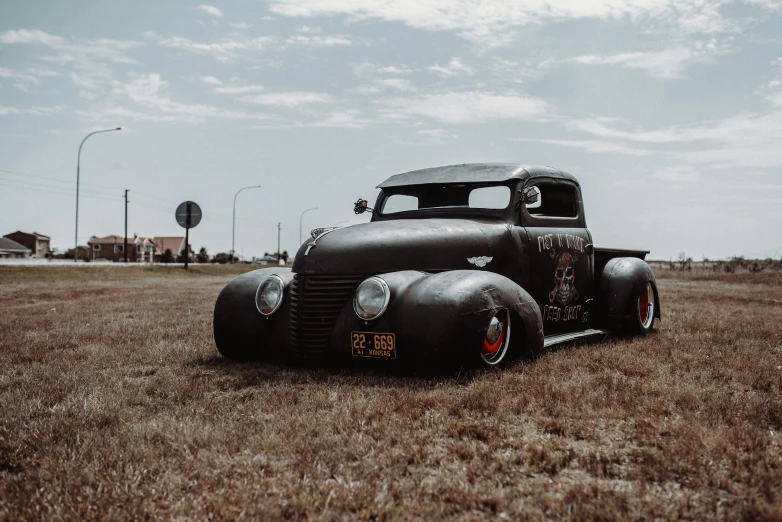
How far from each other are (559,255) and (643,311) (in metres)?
2.04

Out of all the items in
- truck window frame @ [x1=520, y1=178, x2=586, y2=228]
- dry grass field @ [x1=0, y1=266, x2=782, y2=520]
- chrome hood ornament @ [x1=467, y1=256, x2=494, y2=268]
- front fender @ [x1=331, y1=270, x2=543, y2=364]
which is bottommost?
dry grass field @ [x1=0, y1=266, x2=782, y2=520]

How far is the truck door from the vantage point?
6.84 meters

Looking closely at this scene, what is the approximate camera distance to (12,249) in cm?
8838

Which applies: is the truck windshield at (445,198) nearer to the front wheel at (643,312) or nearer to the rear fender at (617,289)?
the rear fender at (617,289)

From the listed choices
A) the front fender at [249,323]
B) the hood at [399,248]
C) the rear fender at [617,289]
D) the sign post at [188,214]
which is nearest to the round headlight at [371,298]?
the hood at [399,248]

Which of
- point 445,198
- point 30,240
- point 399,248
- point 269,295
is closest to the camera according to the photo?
point 399,248

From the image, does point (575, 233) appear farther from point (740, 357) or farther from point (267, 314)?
point (267, 314)

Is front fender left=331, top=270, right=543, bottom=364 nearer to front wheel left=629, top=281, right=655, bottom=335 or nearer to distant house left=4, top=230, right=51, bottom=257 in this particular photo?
front wheel left=629, top=281, right=655, bottom=335

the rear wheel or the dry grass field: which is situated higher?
the rear wheel

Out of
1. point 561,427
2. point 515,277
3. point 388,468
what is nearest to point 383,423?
point 388,468

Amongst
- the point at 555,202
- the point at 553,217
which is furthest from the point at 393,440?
the point at 555,202

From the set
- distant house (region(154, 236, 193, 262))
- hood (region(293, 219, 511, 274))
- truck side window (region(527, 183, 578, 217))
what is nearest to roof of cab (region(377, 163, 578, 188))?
truck side window (region(527, 183, 578, 217))

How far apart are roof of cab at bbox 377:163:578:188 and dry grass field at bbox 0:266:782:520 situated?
1.81m

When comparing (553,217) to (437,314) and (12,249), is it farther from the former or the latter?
(12,249)
